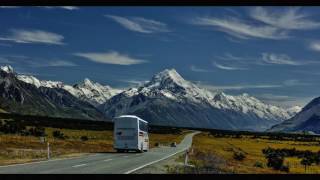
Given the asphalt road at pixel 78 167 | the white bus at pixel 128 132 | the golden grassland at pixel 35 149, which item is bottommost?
the asphalt road at pixel 78 167

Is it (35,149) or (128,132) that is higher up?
(128,132)

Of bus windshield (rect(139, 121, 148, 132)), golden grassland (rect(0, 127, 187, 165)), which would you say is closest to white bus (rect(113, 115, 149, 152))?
bus windshield (rect(139, 121, 148, 132))

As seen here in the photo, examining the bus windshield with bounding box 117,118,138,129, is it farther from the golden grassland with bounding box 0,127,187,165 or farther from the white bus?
the golden grassland with bounding box 0,127,187,165

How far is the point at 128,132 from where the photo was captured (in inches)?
2559

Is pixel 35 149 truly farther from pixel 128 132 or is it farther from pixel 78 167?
pixel 78 167

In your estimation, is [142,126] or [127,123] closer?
[127,123]

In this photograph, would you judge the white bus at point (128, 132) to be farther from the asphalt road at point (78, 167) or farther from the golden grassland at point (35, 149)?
the asphalt road at point (78, 167)

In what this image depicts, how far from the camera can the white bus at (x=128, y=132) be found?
64.2 meters

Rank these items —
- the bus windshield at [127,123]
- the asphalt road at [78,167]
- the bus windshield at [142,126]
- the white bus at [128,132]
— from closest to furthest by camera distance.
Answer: the asphalt road at [78,167] → the bus windshield at [127,123] → the white bus at [128,132] → the bus windshield at [142,126]

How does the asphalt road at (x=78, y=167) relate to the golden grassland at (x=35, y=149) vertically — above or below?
below

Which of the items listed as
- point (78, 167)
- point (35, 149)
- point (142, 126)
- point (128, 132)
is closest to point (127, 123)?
point (128, 132)

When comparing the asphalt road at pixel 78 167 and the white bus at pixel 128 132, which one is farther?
the white bus at pixel 128 132

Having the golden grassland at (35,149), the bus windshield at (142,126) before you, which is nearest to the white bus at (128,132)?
the bus windshield at (142,126)
